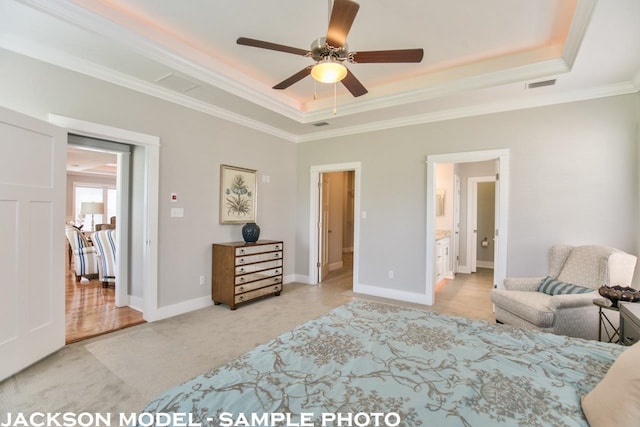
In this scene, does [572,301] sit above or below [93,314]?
above

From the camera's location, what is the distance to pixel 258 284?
4285mm

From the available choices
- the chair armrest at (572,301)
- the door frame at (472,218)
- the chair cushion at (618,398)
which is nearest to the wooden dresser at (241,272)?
the chair armrest at (572,301)

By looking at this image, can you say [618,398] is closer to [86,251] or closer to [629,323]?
[629,323]

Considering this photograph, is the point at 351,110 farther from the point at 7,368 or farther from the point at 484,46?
the point at 7,368

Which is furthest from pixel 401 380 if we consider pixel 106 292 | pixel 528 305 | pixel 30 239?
pixel 106 292

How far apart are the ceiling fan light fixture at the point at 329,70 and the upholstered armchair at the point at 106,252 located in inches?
158

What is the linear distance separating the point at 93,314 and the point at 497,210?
5115 millimetres

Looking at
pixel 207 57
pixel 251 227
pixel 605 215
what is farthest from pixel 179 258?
pixel 605 215

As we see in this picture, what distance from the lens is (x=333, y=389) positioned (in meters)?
1.14

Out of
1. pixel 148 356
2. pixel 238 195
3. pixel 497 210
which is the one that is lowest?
pixel 148 356

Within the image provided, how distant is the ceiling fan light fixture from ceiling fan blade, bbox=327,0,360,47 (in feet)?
0.49

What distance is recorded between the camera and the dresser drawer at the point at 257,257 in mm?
4008

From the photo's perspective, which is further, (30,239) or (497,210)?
(497,210)

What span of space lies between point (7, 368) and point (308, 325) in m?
2.35
